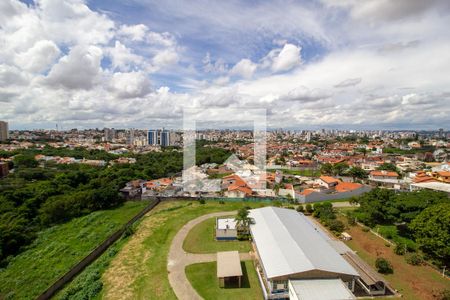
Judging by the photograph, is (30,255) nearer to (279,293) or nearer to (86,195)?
(86,195)

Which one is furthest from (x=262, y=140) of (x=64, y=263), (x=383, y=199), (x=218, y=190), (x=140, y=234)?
(x=64, y=263)

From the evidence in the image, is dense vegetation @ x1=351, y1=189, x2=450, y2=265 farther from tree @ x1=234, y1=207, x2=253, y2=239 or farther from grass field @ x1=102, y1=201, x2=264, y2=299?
grass field @ x1=102, y1=201, x2=264, y2=299

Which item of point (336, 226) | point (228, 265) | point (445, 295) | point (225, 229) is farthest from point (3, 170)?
point (445, 295)

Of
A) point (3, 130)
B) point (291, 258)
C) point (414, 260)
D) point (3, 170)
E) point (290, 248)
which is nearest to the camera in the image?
point (291, 258)

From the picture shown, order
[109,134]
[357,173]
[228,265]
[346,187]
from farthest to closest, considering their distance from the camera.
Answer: [109,134] < [357,173] < [346,187] < [228,265]

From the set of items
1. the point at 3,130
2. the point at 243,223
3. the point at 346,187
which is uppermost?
the point at 3,130

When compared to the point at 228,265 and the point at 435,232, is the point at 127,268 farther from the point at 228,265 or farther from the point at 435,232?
the point at 435,232

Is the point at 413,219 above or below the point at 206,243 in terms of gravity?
above

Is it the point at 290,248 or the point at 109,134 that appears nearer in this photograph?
the point at 290,248
